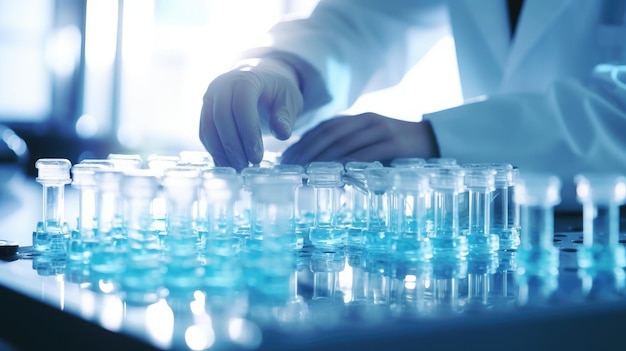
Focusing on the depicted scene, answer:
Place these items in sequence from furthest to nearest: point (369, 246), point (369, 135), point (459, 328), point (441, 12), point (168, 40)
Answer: point (168, 40) → point (441, 12) → point (369, 135) → point (369, 246) → point (459, 328)

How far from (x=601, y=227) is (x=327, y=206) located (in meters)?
0.42

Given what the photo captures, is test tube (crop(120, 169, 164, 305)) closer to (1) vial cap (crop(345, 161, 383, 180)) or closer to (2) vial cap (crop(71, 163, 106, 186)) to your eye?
(2) vial cap (crop(71, 163, 106, 186))

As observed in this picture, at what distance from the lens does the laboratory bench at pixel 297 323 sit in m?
0.48

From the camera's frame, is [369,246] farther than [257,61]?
No

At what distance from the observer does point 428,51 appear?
2240mm

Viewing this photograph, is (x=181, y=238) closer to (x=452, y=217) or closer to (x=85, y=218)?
(x=85, y=218)

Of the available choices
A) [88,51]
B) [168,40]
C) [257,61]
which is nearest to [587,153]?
[257,61]

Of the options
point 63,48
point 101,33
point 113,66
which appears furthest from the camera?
point 113,66

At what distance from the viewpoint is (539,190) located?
73 cm

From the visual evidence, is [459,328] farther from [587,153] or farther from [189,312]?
[587,153]

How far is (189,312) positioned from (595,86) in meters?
1.27

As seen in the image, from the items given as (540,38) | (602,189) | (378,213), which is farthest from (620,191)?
(540,38)

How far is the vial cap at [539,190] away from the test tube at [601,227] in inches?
1.4

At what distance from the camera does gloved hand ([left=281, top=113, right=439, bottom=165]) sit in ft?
4.68
